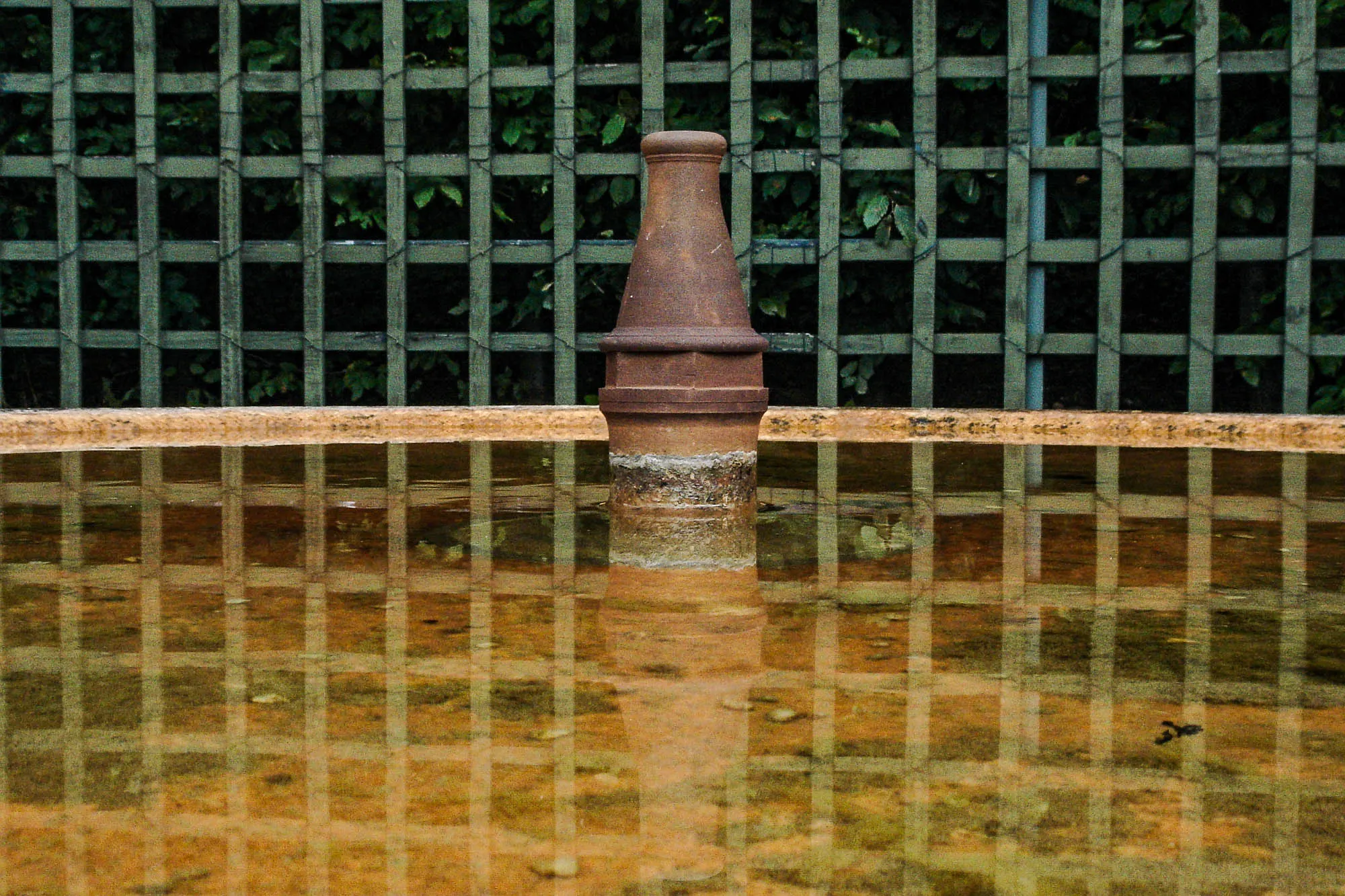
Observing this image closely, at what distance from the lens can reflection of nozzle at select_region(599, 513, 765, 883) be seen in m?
1.46

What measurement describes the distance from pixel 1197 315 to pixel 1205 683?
4.57m

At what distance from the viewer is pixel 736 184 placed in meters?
6.61

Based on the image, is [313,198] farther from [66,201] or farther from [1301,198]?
[1301,198]

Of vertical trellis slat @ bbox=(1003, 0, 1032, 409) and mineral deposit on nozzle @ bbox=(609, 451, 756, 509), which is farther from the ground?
vertical trellis slat @ bbox=(1003, 0, 1032, 409)

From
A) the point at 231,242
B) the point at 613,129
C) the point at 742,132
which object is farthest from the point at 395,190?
the point at 742,132

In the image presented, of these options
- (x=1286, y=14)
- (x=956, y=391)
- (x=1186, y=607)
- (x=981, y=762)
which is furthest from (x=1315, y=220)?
(x=981, y=762)

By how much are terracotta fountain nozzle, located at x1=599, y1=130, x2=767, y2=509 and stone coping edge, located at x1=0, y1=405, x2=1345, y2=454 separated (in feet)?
7.15

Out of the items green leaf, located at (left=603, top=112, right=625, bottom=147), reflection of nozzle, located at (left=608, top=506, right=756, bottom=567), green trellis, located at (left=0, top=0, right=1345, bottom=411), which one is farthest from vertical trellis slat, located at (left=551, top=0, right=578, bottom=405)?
reflection of nozzle, located at (left=608, top=506, right=756, bottom=567)

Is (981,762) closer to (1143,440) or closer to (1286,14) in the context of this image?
(1143,440)

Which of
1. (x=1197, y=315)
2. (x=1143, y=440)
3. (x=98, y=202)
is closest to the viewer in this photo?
(x=1143, y=440)

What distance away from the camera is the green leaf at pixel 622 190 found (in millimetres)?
6863

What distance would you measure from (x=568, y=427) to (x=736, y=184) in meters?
1.23

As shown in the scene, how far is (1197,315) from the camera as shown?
631 centimetres

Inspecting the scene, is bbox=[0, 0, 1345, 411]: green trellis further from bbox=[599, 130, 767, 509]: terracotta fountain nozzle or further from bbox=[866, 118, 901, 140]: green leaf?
bbox=[599, 130, 767, 509]: terracotta fountain nozzle
